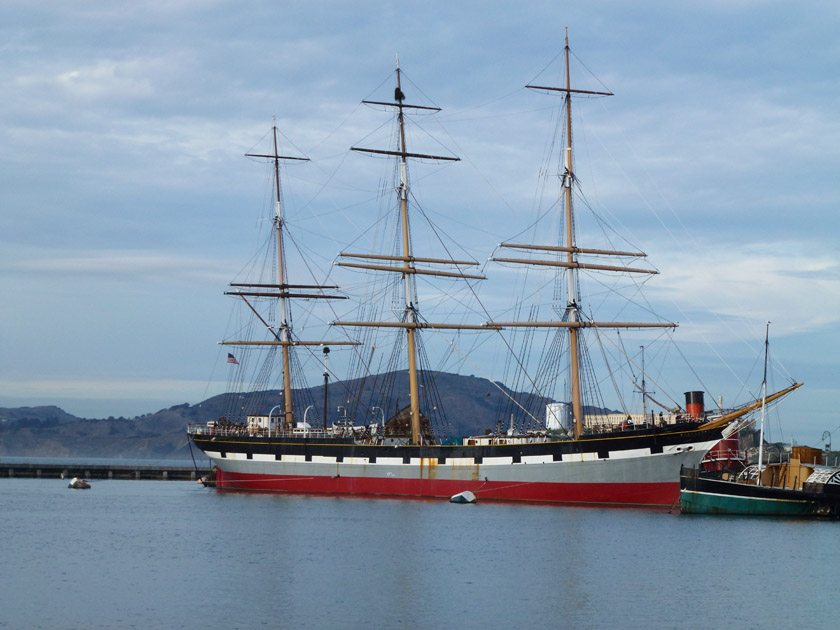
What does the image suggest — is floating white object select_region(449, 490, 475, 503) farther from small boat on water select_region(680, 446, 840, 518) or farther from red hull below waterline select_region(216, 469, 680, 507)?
small boat on water select_region(680, 446, 840, 518)

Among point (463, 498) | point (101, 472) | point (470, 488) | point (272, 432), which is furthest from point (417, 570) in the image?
point (101, 472)

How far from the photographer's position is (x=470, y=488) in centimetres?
6719

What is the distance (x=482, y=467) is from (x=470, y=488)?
186 cm

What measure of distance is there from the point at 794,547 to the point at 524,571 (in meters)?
14.1

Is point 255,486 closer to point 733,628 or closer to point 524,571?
point 524,571

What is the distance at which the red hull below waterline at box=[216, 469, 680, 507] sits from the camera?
197 ft

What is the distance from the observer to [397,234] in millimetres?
Result: 76875

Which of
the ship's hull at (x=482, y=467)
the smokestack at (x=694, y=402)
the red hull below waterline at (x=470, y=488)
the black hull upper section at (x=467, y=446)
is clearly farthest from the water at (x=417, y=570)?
the smokestack at (x=694, y=402)

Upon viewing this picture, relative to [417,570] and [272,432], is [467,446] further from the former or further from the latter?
[417,570]

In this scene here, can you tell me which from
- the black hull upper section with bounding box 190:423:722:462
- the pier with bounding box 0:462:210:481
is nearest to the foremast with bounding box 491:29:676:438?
the black hull upper section with bounding box 190:423:722:462

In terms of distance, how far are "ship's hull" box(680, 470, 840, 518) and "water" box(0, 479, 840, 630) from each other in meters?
1.68

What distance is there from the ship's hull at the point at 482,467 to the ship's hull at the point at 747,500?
8.86 feet

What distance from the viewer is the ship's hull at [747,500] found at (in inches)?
2163

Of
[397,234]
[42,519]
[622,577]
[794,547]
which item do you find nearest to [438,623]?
→ [622,577]
